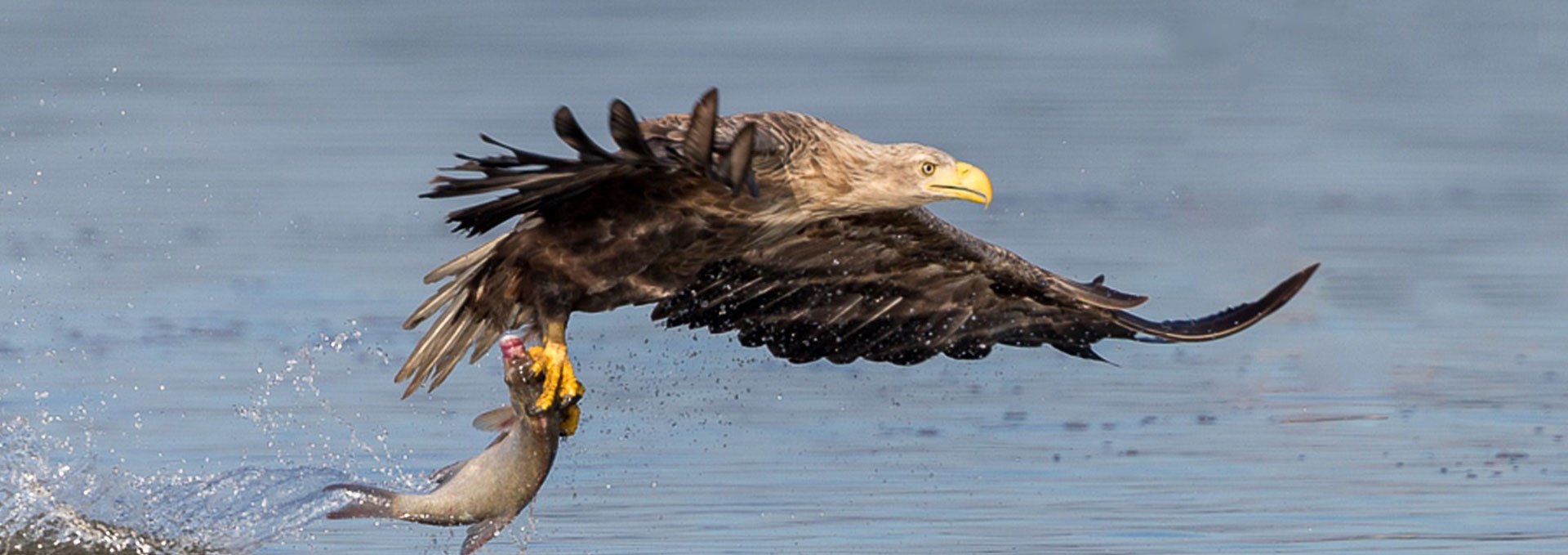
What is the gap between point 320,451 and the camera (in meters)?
7.82

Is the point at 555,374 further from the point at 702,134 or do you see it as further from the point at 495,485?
the point at 702,134

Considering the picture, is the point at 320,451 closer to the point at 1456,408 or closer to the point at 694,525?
the point at 694,525

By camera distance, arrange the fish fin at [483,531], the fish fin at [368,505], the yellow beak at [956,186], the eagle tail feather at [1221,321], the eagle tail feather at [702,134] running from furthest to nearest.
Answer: the eagle tail feather at [1221,321] < the yellow beak at [956,186] < the fish fin at [483,531] < the fish fin at [368,505] < the eagle tail feather at [702,134]

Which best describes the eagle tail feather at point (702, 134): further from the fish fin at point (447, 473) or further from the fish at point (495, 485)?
the fish fin at point (447, 473)

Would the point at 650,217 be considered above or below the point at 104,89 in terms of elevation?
above

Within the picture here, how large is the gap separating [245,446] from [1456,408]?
341 cm

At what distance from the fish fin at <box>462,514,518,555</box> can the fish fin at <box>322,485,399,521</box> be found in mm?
208

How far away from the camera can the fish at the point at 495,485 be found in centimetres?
592

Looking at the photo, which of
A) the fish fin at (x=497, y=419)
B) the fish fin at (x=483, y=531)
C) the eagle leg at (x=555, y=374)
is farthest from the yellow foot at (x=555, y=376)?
the fish fin at (x=483, y=531)

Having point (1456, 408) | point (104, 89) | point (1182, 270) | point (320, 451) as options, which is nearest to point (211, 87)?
point (104, 89)

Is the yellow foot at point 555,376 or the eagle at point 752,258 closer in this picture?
the eagle at point 752,258

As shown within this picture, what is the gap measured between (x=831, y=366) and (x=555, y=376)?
2766mm

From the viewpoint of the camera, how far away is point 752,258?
6.96 m

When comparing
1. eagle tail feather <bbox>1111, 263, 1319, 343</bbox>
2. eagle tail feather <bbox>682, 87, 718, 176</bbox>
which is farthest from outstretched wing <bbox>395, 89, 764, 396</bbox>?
eagle tail feather <bbox>1111, 263, 1319, 343</bbox>
